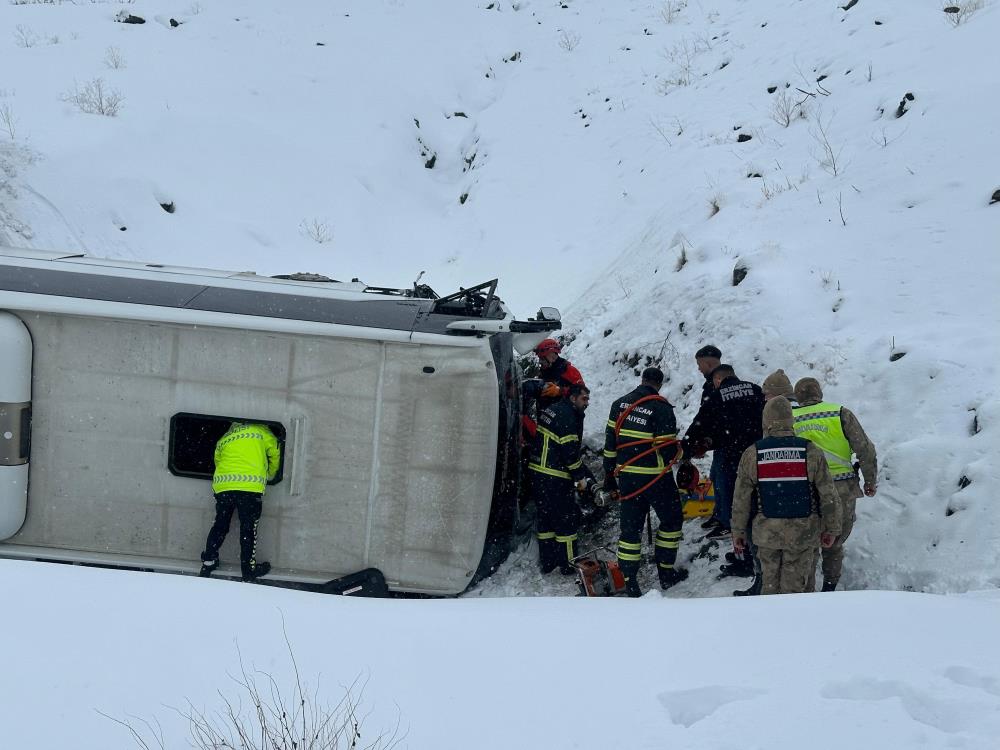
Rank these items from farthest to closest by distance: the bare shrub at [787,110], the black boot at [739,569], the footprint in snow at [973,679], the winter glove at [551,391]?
the bare shrub at [787,110]
the winter glove at [551,391]
the black boot at [739,569]
the footprint in snow at [973,679]

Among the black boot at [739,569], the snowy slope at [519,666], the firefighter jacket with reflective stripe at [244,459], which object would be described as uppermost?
the firefighter jacket with reflective stripe at [244,459]

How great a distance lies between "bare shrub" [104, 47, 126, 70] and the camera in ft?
49.8

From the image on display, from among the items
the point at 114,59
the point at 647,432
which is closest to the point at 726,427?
the point at 647,432

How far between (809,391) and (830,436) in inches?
14.1

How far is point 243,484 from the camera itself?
5258 mm

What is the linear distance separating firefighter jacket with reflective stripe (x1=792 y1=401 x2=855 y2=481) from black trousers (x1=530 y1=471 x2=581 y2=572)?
6.03ft

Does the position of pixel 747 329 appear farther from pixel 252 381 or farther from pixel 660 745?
pixel 660 745

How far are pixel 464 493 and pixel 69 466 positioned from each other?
2.67m

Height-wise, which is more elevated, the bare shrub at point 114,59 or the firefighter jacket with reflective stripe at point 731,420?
the bare shrub at point 114,59

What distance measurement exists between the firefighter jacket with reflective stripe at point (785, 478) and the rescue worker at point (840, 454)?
371 mm

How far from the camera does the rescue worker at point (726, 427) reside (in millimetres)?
6008

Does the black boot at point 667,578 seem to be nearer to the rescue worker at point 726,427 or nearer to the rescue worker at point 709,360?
the rescue worker at point 726,427

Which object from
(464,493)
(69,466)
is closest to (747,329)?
(464,493)

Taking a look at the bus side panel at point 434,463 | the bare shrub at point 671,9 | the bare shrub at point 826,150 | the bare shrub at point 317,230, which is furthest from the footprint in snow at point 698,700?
the bare shrub at point 671,9
